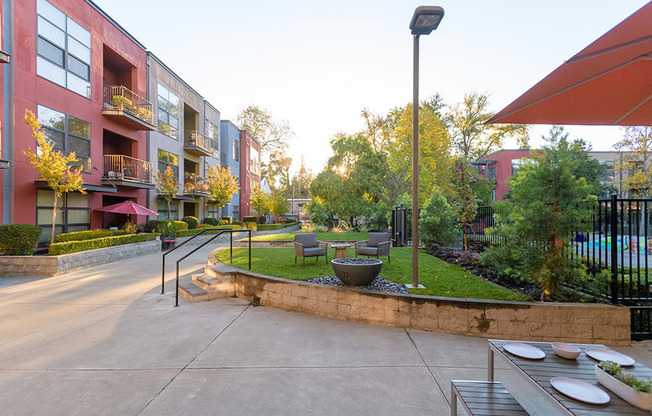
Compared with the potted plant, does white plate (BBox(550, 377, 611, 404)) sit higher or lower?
lower

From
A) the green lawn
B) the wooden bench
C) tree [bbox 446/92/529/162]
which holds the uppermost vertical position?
tree [bbox 446/92/529/162]

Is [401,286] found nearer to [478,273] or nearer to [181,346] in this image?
[478,273]

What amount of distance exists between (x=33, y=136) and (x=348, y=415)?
547 inches

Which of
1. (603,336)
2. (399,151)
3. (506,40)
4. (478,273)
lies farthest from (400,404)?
(399,151)

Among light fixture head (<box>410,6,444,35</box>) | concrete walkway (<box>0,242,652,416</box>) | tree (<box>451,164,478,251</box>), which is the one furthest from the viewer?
tree (<box>451,164,478,251</box>)

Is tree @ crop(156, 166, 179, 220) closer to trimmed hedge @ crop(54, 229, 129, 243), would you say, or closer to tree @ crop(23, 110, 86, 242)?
trimmed hedge @ crop(54, 229, 129, 243)

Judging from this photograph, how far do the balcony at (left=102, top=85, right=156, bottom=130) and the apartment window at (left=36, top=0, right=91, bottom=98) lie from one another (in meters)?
1.13

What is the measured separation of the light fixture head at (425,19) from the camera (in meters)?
4.74

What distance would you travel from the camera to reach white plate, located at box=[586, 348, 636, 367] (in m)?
1.99

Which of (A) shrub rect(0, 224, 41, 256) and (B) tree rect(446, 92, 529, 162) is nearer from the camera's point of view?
(A) shrub rect(0, 224, 41, 256)

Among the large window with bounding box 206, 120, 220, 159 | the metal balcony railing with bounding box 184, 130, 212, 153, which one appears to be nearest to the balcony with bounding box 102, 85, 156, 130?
the metal balcony railing with bounding box 184, 130, 212, 153

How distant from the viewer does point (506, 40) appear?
987cm

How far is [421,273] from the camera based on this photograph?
6957 mm

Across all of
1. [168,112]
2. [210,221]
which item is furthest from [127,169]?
[210,221]
